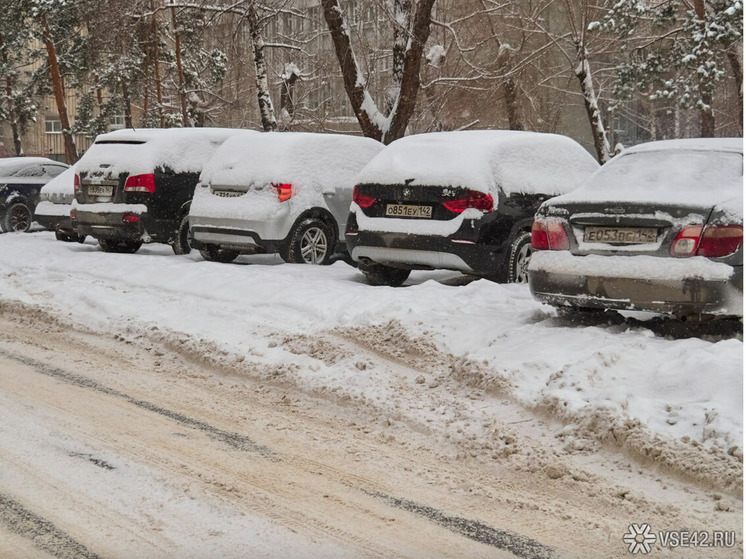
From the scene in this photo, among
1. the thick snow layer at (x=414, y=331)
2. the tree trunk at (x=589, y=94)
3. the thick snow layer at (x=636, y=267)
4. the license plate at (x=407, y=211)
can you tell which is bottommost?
the thick snow layer at (x=414, y=331)

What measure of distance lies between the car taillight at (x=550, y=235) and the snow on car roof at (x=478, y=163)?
2.06m

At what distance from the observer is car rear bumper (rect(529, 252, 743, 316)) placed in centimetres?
684

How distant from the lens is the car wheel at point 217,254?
13.6 metres

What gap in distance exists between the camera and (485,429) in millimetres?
5848

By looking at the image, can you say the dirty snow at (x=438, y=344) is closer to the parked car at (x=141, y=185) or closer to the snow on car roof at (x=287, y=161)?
the snow on car roof at (x=287, y=161)

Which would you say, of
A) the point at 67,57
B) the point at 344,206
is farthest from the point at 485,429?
the point at 67,57

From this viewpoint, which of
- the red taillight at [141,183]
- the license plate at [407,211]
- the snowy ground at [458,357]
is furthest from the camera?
the red taillight at [141,183]

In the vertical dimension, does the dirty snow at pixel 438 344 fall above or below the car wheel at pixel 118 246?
below

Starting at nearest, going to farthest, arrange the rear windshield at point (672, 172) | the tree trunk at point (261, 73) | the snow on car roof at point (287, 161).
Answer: the rear windshield at point (672, 172), the snow on car roof at point (287, 161), the tree trunk at point (261, 73)

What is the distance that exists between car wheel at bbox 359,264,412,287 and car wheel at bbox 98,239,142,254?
5800mm

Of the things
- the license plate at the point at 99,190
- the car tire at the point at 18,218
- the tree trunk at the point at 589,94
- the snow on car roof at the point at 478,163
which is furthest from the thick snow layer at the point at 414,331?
the tree trunk at the point at 589,94

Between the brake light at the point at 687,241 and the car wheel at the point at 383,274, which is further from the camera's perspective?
the car wheel at the point at 383,274

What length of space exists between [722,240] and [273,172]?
6.83m

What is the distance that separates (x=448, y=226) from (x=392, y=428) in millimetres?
4160
